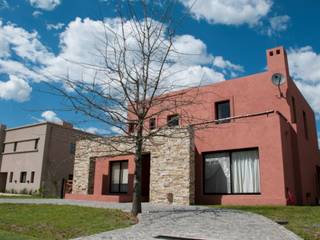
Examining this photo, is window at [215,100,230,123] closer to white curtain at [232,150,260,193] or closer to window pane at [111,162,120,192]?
white curtain at [232,150,260,193]

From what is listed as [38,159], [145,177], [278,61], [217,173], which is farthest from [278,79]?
[38,159]

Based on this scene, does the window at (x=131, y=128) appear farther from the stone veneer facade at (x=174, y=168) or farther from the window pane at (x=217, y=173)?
the window pane at (x=217, y=173)

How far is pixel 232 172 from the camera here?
15.7 m

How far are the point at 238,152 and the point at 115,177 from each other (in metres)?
7.93

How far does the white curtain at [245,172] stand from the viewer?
15.0 m

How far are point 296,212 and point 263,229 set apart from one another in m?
3.95

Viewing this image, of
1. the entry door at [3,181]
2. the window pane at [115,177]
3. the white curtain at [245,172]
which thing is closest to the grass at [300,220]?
the white curtain at [245,172]

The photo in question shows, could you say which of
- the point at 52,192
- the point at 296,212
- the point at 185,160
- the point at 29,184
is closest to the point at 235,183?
the point at 185,160

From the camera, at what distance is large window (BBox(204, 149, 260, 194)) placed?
1509 cm

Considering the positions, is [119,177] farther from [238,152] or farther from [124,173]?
[238,152]

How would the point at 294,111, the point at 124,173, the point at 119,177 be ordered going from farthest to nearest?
the point at 119,177
the point at 124,173
the point at 294,111

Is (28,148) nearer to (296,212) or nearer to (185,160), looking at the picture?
(185,160)

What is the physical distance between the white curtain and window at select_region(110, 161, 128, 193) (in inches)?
266

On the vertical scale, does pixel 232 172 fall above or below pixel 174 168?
below
